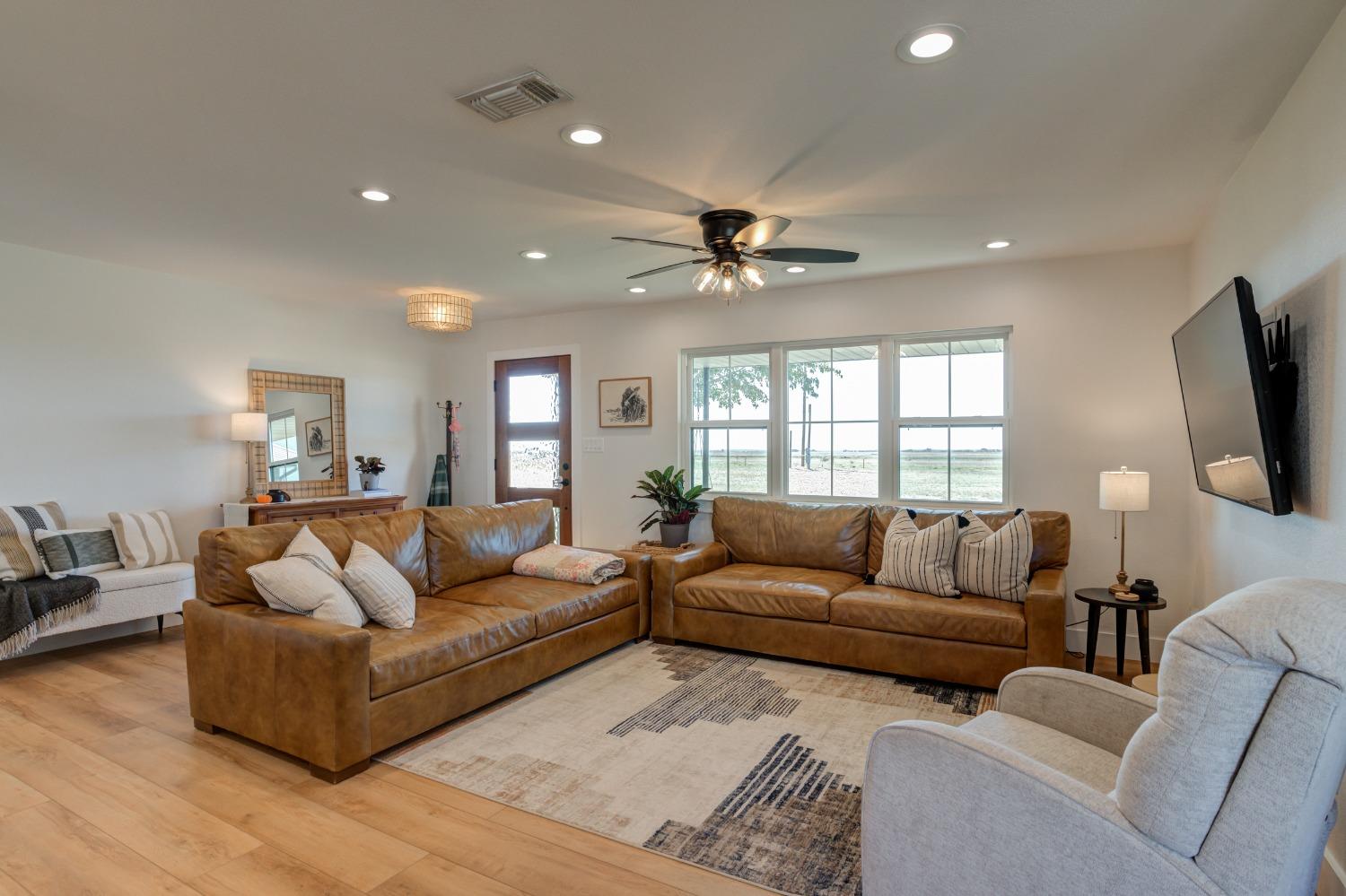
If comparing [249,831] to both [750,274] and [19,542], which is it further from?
[750,274]

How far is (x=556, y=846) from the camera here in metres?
2.19

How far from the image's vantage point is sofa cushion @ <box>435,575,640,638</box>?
3.62 metres

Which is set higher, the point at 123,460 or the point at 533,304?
the point at 533,304

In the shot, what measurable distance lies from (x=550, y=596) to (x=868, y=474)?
8.54 feet

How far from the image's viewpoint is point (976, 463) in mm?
4785

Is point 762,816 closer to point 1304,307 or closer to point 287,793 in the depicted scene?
point 287,793

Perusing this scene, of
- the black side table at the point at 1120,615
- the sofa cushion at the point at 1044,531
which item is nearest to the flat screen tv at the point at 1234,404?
the black side table at the point at 1120,615

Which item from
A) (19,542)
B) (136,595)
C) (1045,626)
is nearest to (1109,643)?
(1045,626)

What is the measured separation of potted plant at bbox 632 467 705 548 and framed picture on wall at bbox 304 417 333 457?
2.77 metres

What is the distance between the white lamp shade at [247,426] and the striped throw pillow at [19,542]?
4.17 feet

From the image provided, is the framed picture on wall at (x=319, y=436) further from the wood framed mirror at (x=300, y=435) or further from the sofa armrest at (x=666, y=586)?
the sofa armrest at (x=666, y=586)

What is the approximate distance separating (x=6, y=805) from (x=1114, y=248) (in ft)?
19.4

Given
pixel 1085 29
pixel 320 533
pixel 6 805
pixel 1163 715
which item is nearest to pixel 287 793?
pixel 6 805

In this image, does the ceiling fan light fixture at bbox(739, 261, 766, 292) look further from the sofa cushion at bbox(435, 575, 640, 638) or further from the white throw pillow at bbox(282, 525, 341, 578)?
the white throw pillow at bbox(282, 525, 341, 578)
